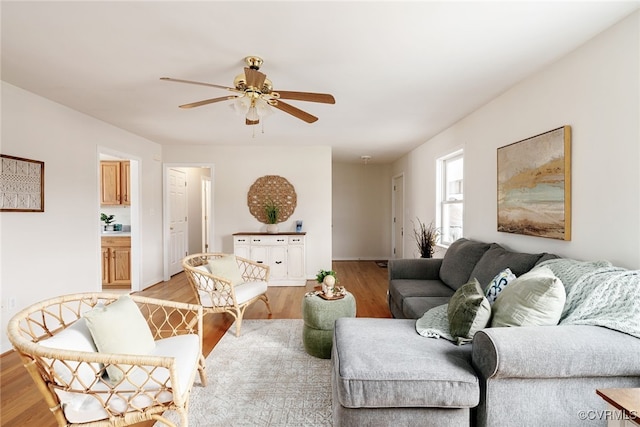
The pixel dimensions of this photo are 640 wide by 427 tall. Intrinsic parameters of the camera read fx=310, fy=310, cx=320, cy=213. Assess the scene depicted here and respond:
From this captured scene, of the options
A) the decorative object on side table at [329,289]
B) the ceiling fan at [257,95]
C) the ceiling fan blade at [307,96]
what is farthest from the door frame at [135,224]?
the ceiling fan blade at [307,96]

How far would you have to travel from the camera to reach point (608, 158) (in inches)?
72.9

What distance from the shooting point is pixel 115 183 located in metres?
4.85

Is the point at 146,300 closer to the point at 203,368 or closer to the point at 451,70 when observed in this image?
the point at 203,368

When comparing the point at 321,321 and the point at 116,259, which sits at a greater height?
the point at 116,259

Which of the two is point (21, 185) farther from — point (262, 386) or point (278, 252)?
point (278, 252)

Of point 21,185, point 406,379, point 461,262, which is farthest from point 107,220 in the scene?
point 406,379

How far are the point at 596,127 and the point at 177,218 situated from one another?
5.76 metres

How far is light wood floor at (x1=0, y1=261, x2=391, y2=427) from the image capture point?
187cm

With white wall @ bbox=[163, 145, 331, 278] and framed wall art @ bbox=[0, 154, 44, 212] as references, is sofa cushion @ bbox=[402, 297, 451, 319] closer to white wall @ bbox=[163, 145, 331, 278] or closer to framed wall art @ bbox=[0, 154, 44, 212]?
white wall @ bbox=[163, 145, 331, 278]

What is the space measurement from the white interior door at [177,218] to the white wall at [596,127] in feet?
16.4

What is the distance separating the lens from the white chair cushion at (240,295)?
3006 millimetres

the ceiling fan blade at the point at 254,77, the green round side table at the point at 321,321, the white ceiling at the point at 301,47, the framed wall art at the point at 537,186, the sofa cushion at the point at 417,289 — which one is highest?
the white ceiling at the point at 301,47

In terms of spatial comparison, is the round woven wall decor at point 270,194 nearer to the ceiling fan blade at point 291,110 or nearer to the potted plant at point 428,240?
the potted plant at point 428,240

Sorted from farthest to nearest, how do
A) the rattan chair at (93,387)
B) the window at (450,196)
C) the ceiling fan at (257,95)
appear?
the window at (450,196) → the ceiling fan at (257,95) → the rattan chair at (93,387)
